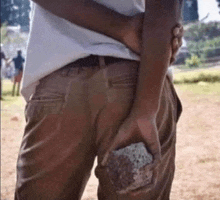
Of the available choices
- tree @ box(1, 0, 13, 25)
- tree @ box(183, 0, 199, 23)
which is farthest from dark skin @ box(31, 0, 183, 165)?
tree @ box(1, 0, 13, 25)

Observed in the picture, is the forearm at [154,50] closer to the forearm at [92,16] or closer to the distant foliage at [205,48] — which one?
the forearm at [92,16]

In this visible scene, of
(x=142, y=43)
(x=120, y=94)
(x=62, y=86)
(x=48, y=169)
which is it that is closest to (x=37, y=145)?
(x=48, y=169)

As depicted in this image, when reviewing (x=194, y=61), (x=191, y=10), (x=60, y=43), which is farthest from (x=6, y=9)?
(x=60, y=43)

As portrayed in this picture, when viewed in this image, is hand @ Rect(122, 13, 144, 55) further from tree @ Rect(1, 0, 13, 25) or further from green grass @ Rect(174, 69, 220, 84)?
tree @ Rect(1, 0, 13, 25)

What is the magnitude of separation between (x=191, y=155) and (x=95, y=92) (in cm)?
317

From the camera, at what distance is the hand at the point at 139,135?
0.95m

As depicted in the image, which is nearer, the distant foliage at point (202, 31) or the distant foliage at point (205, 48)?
the distant foliage at point (205, 48)

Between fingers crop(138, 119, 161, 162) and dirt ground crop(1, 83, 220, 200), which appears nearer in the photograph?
fingers crop(138, 119, 161, 162)

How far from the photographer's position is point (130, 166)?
3.09 feet

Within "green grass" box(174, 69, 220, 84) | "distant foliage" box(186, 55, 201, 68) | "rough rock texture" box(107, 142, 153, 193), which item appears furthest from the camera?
"distant foliage" box(186, 55, 201, 68)

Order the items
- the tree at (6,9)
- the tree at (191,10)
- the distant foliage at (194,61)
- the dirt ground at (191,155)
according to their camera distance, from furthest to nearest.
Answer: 1. the tree at (6,9)
2. the distant foliage at (194,61)
3. the tree at (191,10)
4. the dirt ground at (191,155)

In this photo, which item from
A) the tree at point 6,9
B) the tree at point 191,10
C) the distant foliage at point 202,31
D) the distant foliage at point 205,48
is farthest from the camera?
the tree at point 6,9

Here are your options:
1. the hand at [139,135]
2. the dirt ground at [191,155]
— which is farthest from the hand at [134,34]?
the dirt ground at [191,155]

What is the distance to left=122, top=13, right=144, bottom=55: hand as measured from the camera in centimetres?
97
